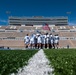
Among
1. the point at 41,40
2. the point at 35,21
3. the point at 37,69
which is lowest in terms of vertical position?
the point at 37,69

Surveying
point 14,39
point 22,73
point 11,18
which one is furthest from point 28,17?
point 22,73

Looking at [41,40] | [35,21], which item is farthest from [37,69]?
[35,21]

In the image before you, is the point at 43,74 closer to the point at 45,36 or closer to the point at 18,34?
the point at 45,36

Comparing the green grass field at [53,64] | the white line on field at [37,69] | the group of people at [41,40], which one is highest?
the group of people at [41,40]

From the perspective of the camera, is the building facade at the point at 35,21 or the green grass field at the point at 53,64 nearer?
the green grass field at the point at 53,64

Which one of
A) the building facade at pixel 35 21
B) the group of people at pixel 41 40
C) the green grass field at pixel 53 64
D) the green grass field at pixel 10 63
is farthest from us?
the building facade at pixel 35 21

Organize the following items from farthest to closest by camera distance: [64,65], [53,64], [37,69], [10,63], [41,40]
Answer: [41,40] → [10,63] → [53,64] → [37,69] → [64,65]

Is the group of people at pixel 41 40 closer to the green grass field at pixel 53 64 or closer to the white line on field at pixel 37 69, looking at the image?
the green grass field at pixel 53 64

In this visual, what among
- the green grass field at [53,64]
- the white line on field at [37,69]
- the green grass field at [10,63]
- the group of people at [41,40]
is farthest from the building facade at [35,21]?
the white line on field at [37,69]

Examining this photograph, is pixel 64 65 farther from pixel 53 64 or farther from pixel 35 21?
pixel 35 21

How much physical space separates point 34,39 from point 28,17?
16704cm

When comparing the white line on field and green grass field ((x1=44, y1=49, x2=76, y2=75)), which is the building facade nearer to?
green grass field ((x1=44, y1=49, x2=76, y2=75))

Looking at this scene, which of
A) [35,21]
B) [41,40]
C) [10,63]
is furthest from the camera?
[35,21]

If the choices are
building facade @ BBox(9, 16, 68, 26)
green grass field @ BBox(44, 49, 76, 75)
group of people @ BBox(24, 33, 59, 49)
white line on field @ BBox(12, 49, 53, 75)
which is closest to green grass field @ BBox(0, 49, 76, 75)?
green grass field @ BBox(44, 49, 76, 75)
